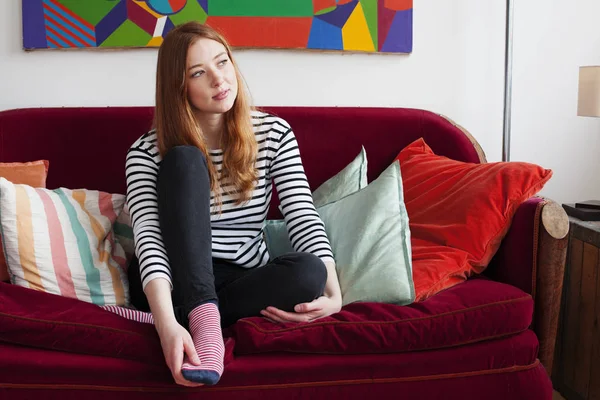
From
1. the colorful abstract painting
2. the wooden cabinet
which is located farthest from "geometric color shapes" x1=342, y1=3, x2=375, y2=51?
the wooden cabinet

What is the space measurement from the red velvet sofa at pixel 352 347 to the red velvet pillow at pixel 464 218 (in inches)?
2.0

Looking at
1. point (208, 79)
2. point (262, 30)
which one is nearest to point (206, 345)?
point (208, 79)

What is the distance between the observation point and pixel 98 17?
95.7 inches

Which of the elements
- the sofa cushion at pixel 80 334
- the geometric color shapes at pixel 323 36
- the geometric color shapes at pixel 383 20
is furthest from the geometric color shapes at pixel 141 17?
the sofa cushion at pixel 80 334

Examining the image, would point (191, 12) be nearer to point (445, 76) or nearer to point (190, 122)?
point (190, 122)

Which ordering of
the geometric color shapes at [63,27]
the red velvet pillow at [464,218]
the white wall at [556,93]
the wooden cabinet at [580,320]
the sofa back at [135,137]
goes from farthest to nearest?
the white wall at [556,93]
the geometric color shapes at [63,27]
the sofa back at [135,137]
the wooden cabinet at [580,320]
the red velvet pillow at [464,218]

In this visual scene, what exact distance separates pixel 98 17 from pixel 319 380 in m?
1.49

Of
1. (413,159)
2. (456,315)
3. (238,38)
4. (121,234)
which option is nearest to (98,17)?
(238,38)

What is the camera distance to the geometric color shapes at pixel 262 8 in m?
2.44

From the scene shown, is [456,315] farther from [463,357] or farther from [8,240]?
[8,240]

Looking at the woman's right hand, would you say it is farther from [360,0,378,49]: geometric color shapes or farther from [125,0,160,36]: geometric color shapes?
[360,0,378,49]: geometric color shapes

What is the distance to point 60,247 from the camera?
186cm

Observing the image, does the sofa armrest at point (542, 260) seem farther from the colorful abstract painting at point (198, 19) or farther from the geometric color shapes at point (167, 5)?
the geometric color shapes at point (167, 5)

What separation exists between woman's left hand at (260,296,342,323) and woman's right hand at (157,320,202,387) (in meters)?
0.23
